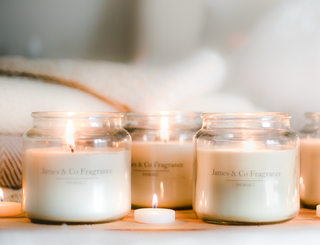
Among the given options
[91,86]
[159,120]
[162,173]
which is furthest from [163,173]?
[91,86]

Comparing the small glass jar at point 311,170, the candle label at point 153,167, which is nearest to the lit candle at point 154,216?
the candle label at point 153,167

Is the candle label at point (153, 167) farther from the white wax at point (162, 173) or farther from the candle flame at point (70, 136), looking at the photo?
the candle flame at point (70, 136)

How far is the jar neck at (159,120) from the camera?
27.5 inches

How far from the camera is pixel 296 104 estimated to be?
79cm

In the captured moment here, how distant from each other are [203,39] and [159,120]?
0.70ft

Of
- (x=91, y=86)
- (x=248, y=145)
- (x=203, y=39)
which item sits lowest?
(x=248, y=145)

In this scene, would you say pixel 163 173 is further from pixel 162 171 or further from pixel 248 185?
pixel 248 185

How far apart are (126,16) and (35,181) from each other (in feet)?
1.34

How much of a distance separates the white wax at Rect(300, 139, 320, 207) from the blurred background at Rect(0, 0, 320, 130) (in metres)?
0.12

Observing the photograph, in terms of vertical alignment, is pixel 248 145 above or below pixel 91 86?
below

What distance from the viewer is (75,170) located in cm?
52

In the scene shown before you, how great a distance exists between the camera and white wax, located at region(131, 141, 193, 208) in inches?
25.7

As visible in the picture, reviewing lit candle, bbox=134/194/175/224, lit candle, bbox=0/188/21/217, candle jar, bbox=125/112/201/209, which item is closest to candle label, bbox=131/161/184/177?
candle jar, bbox=125/112/201/209

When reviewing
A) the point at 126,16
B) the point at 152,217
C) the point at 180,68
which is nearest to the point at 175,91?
the point at 180,68
